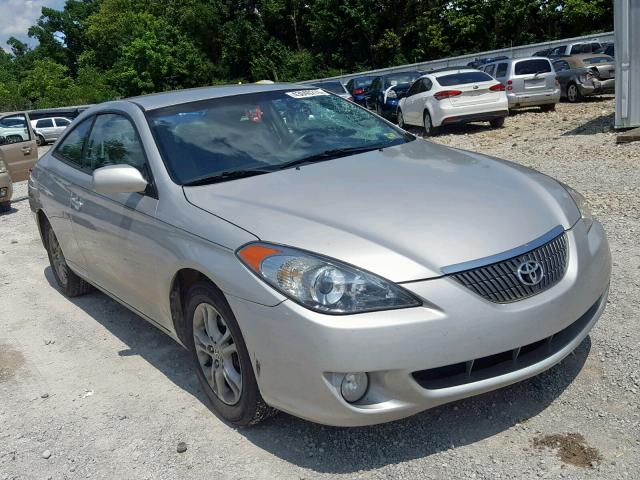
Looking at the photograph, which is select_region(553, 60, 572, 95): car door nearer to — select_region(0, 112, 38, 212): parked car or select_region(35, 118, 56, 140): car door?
select_region(0, 112, 38, 212): parked car

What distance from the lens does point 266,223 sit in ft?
10.2

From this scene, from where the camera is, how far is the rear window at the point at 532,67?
17.4m

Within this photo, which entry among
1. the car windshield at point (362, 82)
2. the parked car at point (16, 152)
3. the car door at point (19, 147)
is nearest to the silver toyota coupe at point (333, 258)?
the parked car at point (16, 152)

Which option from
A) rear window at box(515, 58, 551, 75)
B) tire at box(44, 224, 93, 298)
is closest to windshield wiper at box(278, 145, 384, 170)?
tire at box(44, 224, 93, 298)

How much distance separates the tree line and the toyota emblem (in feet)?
125

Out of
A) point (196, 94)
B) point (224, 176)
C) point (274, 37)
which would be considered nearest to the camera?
point (224, 176)

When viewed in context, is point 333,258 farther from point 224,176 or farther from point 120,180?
point 120,180

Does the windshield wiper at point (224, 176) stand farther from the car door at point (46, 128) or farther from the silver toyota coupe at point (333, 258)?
the car door at point (46, 128)

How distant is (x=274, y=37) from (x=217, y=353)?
59177mm

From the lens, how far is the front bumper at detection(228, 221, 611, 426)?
2688 millimetres

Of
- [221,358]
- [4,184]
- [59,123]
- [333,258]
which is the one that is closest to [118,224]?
[221,358]

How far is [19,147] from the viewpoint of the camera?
1229 centimetres

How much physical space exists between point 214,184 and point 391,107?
16988 millimetres

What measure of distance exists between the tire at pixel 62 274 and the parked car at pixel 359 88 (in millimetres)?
17916
